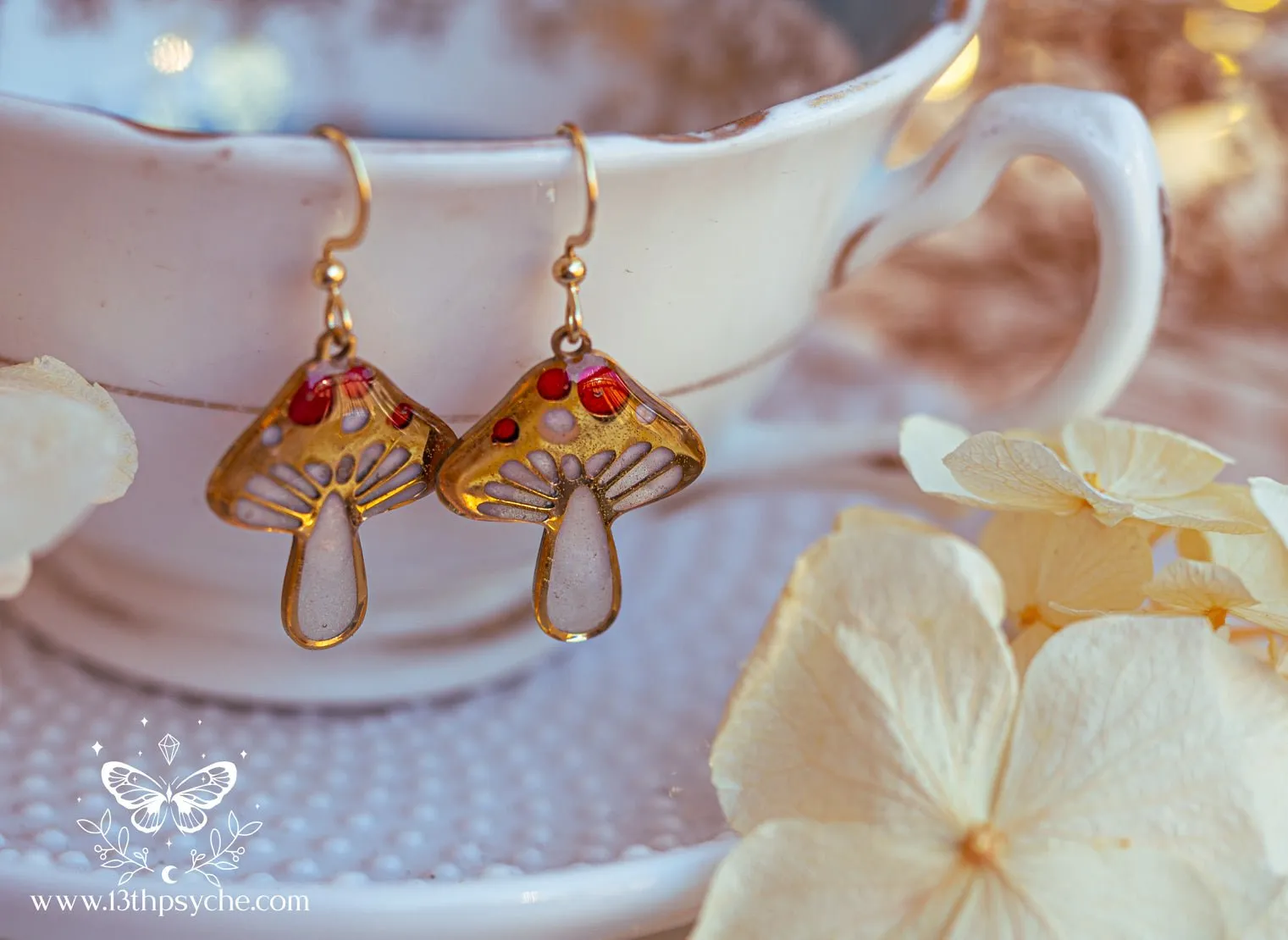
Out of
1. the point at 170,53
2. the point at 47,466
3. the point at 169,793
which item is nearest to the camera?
the point at 47,466

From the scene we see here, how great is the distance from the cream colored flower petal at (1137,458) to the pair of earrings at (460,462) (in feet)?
0.41

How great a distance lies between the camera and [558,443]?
0.38m

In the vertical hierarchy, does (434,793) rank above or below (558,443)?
below

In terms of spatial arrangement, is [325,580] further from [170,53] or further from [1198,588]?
[170,53]

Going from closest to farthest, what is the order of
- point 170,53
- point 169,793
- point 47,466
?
1. point 47,466
2. point 169,793
3. point 170,53


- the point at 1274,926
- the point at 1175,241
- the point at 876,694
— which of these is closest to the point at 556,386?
the point at 876,694

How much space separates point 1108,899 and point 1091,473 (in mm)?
141

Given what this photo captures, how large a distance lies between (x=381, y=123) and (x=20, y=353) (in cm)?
32

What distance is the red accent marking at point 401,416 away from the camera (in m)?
0.37

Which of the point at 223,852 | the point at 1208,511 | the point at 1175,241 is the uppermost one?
the point at 1175,241

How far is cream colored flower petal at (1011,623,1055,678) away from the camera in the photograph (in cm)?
42

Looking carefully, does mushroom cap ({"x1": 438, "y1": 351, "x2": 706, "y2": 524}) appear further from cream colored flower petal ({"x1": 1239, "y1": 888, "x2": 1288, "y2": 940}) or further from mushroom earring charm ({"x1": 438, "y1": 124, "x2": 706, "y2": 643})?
cream colored flower petal ({"x1": 1239, "y1": 888, "x2": 1288, "y2": 940})

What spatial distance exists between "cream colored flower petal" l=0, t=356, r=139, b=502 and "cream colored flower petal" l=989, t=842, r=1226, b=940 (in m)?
0.24

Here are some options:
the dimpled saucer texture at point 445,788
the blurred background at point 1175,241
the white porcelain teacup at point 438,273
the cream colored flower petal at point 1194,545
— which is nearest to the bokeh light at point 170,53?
the white porcelain teacup at point 438,273
